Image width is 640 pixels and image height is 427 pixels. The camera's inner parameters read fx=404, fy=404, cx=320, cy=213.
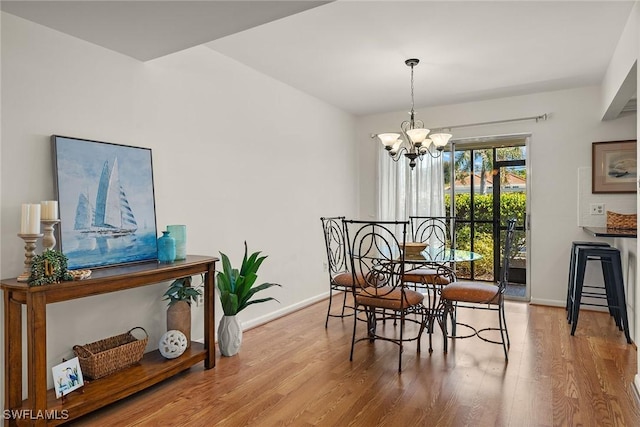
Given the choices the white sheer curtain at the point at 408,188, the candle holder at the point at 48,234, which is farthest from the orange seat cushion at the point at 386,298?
the white sheer curtain at the point at 408,188

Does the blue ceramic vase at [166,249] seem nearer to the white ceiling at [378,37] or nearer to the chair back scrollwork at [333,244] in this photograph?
the white ceiling at [378,37]

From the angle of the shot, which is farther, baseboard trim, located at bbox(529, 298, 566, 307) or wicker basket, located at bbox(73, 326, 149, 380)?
baseboard trim, located at bbox(529, 298, 566, 307)

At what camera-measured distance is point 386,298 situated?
9.80 feet

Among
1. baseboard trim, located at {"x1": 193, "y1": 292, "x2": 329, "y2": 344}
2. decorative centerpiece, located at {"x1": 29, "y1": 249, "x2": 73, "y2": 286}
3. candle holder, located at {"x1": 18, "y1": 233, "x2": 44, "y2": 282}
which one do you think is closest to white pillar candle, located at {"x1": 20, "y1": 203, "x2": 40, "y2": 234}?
candle holder, located at {"x1": 18, "y1": 233, "x2": 44, "y2": 282}

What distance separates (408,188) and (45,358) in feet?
14.4

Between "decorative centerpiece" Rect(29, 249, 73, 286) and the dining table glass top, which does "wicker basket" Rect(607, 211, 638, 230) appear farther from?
"decorative centerpiece" Rect(29, 249, 73, 286)

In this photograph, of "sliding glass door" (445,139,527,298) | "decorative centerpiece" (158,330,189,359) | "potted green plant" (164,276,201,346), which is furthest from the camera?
"sliding glass door" (445,139,527,298)

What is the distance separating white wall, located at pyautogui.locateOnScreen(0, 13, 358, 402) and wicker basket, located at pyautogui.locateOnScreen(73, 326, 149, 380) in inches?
3.0

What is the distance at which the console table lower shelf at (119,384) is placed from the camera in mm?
2059

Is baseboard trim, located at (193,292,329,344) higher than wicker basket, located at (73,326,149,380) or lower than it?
lower

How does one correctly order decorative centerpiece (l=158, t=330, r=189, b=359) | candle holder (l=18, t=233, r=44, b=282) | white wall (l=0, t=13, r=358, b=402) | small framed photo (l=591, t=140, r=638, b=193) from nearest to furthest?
candle holder (l=18, t=233, r=44, b=282) < white wall (l=0, t=13, r=358, b=402) < decorative centerpiece (l=158, t=330, r=189, b=359) < small framed photo (l=591, t=140, r=638, b=193)

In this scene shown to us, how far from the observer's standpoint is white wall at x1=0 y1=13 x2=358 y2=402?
2264mm

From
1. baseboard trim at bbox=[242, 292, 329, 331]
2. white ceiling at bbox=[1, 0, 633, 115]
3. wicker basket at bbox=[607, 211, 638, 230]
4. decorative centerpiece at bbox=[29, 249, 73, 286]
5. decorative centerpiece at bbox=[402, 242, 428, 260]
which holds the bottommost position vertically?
baseboard trim at bbox=[242, 292, 329, 331]

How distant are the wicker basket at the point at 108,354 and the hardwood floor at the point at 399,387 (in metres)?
0.21
